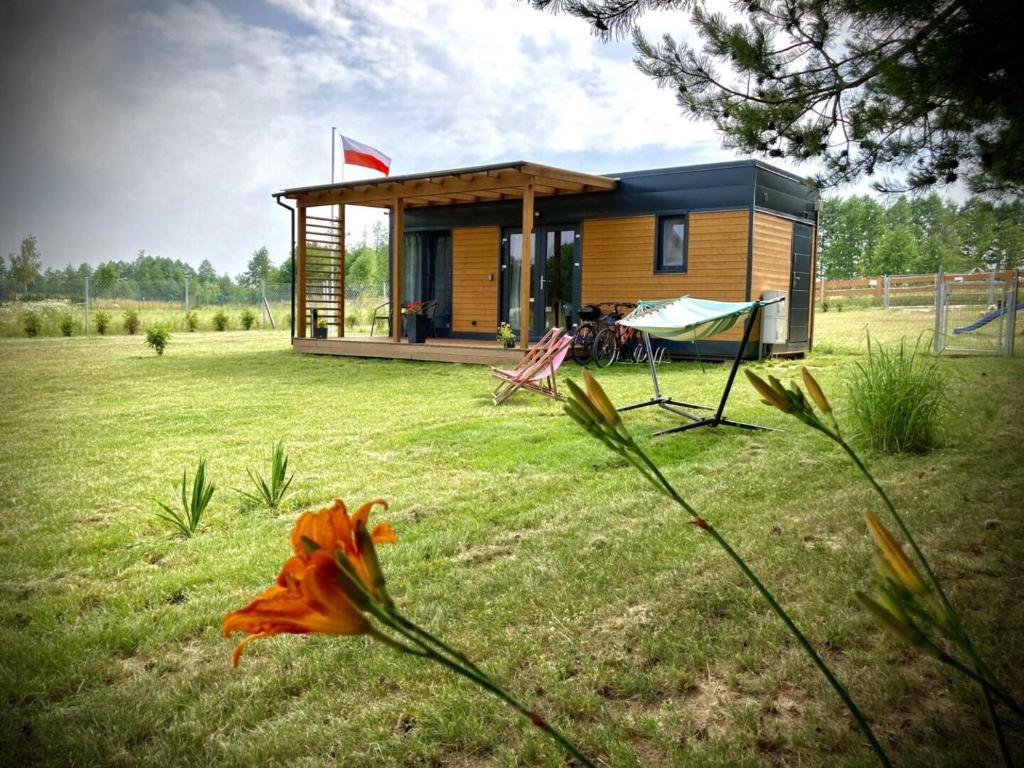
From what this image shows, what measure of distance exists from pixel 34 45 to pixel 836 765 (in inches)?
93.8

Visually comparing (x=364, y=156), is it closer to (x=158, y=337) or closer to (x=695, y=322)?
(x=158, y=337)

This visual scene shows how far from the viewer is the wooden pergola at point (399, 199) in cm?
1070

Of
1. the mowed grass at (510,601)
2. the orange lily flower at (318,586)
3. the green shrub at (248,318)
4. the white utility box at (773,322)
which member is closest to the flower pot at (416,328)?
the white utility box at (773,322)

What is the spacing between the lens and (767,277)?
11625mm

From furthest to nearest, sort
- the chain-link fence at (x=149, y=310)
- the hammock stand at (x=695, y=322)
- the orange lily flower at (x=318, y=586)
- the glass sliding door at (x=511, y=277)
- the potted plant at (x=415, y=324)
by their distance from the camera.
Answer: the chain-link fence at (x=149, y=310) < the glass sliding door at (x=511, y=277) < the potted plant at (x=415, y=324) < the hammock stand at (x=695, y=322) < the orange lily flower at (x=318, y=586)

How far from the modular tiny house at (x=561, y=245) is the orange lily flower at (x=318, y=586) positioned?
1015cm

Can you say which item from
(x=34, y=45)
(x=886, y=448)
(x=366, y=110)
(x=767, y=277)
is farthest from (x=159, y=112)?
(x=366, y=110)

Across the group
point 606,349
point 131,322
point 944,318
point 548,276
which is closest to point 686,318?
point 606,349

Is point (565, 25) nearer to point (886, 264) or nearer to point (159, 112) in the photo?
point (159, 112)

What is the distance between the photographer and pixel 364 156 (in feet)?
48.2

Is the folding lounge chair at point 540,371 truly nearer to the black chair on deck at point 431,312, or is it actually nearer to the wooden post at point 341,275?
the black chair on deck at point 431,312

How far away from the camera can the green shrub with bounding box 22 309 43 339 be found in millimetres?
13750

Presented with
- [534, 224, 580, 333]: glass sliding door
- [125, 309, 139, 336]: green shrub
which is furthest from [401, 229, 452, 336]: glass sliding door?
[125, 309, 139, 336]: green shrub

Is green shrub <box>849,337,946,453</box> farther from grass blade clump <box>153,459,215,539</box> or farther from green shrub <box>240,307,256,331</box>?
green shrub <box>240,307,256,331</box>
